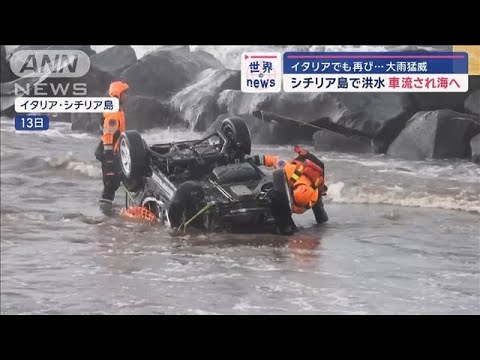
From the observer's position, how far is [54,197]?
25.1 ft

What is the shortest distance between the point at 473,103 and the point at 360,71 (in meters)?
0.93

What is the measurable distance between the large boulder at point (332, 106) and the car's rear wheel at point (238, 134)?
85 mm

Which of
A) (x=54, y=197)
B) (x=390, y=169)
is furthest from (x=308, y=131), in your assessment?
(x=54, y=197)

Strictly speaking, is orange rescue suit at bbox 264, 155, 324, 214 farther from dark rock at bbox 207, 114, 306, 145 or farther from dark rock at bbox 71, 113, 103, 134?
dark rock at bbox 71, 113, 103, 134

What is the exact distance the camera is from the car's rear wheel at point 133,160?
298 inches

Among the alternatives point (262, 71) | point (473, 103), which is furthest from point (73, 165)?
point (473, 103)

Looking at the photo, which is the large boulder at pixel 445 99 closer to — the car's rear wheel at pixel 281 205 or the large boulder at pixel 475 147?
the large boulder at pixel 475 147

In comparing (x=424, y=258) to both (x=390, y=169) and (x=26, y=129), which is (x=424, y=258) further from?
(x=26, y=129)

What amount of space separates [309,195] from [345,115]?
0.71 m

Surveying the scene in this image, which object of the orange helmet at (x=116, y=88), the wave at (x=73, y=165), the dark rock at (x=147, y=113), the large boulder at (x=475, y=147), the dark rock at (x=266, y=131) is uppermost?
the orange helmet at (x=116, y=88)

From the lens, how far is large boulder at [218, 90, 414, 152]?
7469 mm
